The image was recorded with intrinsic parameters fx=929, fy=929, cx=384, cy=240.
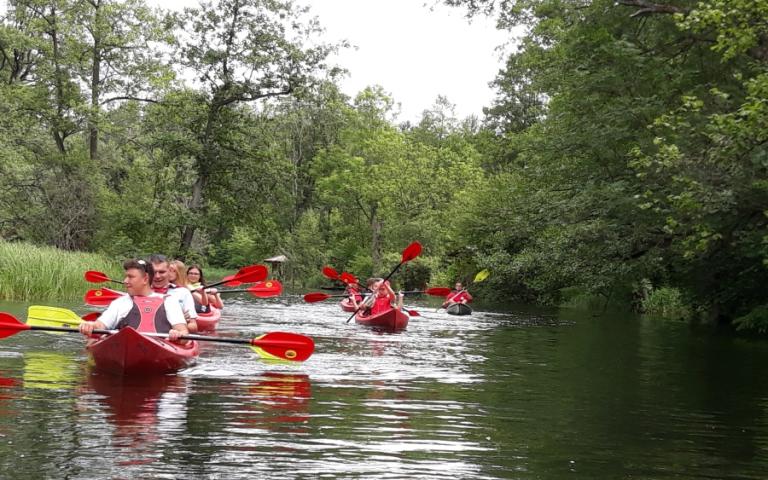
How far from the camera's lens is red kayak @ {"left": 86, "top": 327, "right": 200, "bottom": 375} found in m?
8.55

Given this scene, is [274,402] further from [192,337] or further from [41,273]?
[41,273]

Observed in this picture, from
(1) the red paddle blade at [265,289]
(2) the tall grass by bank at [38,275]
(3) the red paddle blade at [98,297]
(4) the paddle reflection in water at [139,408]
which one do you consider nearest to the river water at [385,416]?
(4) the paddle reflection in water at [139,408]

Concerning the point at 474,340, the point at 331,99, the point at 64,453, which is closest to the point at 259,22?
the point at 331,99

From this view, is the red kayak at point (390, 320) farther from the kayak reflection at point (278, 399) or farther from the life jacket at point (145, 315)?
the life jacket at point (145, 315)

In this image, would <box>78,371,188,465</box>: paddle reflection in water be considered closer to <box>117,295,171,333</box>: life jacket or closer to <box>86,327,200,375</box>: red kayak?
<box>86,327,200,375</box>: red kayak

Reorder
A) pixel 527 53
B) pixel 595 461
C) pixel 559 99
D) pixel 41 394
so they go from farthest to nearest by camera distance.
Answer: pixel 527 53, pixel 559 99, pixel 41 394, pixel 595 461

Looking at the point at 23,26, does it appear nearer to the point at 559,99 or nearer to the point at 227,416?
the point at 559,99

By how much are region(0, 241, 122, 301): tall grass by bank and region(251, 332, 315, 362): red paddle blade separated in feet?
35.8

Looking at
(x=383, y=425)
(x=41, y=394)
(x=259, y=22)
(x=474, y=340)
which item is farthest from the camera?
(x=259, y=22)

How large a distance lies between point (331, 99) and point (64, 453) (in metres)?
25.8

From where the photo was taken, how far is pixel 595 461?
585 cm

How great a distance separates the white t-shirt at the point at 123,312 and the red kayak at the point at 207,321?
505cm

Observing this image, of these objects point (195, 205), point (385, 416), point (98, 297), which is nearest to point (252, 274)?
point (98, 297)

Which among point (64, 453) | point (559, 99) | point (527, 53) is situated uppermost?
point (527, 53)
